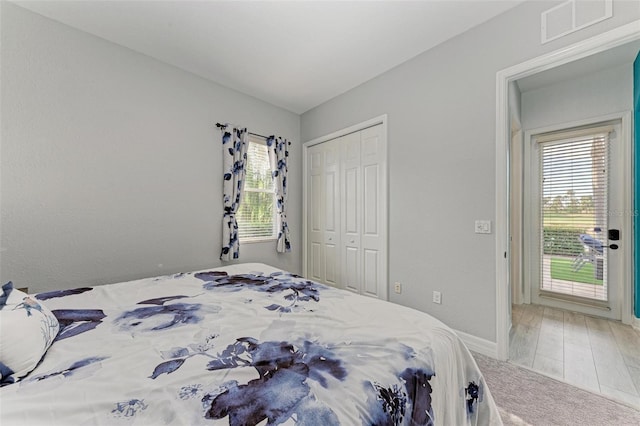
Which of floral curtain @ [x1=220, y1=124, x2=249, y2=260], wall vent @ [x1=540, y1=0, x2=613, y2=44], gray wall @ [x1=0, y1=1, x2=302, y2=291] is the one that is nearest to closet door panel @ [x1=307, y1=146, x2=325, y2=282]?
floral curtain @ [x1=220, y1=124, x2=249, y2=260]

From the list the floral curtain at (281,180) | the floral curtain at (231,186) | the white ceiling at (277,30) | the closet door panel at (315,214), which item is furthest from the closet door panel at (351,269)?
the white ceiling at (277,30)

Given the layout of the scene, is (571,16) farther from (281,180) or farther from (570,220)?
(281,180)

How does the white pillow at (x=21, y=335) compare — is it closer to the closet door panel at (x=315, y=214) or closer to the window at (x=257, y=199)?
the window at (x=257, y=199)

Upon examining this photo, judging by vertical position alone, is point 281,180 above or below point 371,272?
above

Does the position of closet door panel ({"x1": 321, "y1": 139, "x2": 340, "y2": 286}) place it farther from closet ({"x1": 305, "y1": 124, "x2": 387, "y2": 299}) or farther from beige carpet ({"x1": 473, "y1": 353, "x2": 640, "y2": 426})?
beige carpet ({"x1": 473, "y1": 353, "x2": 640, "y2": 426})

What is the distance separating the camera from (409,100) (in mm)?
2701

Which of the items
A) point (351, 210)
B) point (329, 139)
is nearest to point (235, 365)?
point (351, 210)

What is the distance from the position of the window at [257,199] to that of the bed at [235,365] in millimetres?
2036

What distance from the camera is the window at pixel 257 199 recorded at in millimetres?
3414

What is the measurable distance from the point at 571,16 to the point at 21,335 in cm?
336

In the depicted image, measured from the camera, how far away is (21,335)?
0.82 metres

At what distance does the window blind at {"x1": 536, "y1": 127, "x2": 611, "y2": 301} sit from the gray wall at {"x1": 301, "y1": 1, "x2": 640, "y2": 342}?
1859mm

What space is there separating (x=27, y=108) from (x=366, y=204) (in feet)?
10.3

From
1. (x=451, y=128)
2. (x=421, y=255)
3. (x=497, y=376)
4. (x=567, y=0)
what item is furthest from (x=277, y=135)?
(x=497, y=376)
